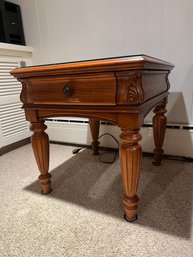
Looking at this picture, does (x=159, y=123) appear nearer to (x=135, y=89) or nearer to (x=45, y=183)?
(x=135, y=89)


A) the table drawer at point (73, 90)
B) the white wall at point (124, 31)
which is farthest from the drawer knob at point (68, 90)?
the white wall at point (124, 31)

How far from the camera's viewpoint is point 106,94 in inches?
24.1

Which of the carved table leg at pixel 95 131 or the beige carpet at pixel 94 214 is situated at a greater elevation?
the carved table leg at pixel 95 131

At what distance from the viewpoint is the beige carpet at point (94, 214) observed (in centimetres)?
63

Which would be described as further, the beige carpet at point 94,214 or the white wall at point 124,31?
the white wall at point 124,31

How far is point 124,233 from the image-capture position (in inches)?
26.6

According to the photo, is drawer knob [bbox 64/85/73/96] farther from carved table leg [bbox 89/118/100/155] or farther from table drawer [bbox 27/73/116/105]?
carved table leg [bbox 89/118/100/155]

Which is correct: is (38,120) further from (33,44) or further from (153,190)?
(33,44)

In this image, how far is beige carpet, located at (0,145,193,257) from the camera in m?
0.63

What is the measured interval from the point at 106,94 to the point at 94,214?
0.50 m

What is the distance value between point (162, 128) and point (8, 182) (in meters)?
0.91

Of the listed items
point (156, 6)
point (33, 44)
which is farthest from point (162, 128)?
point (33, 44)

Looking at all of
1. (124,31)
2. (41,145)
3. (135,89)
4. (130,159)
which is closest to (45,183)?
(41,145)

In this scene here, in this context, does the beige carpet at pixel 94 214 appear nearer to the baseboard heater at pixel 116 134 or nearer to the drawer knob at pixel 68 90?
the baseboard heater at pixel 116 134
